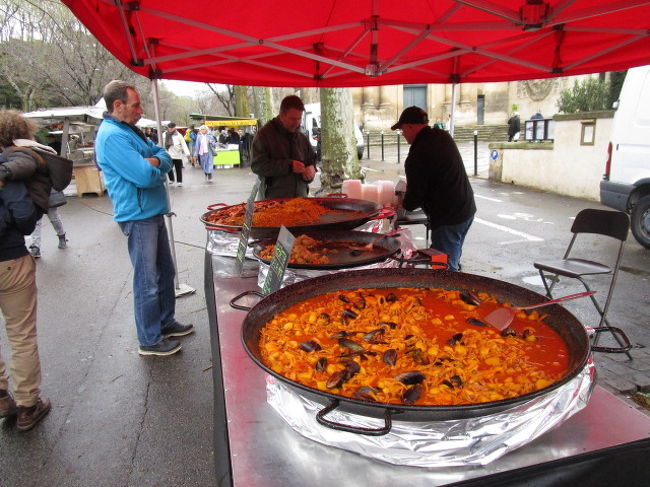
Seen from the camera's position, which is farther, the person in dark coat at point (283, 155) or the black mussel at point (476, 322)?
the person in dark coat at point (283, 155)

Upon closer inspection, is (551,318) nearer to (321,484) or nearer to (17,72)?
(321,484)

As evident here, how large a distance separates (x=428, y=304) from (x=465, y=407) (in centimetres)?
97

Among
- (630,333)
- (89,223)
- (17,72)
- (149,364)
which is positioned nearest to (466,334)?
(149,364)

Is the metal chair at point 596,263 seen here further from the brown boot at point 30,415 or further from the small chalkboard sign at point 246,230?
the brown boot at point 30,415

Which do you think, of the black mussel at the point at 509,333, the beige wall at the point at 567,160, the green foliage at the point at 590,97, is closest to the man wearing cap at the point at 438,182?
the black mussel at the point at 509,333

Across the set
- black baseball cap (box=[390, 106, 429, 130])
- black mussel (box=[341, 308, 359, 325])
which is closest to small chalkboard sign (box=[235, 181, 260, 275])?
black mussel (box=[341, 308, 359, 325])

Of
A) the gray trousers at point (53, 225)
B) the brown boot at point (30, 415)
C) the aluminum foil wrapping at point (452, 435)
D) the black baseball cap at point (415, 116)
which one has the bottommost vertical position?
the brown boot at point (30, 415)

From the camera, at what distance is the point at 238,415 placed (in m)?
1.56

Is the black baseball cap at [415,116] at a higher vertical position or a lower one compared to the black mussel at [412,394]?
higher

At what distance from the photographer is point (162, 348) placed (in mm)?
4102

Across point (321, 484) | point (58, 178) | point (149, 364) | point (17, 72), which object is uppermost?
point (17, 72)

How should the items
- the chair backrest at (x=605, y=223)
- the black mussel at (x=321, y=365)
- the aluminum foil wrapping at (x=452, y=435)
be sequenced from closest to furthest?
1. the aluminum foil wrapping at (x=452, y=435)
2. the black mussel at (x=321, y=365)
3. the chair backrest at (x=605, y=223)

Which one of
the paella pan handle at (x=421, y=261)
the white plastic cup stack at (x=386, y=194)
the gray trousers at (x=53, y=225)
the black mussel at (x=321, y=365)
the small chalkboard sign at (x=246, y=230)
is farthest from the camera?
the gray trousers at (x=53, y=225)

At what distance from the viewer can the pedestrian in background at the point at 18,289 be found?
290 cm
